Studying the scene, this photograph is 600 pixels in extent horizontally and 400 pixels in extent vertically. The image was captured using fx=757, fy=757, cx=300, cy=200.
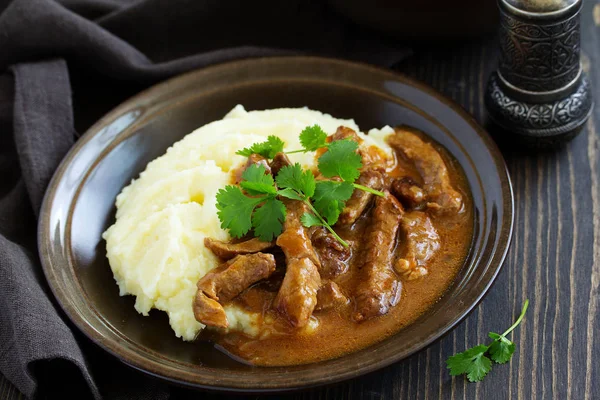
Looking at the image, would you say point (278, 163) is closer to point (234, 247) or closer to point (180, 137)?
point (234, 247)

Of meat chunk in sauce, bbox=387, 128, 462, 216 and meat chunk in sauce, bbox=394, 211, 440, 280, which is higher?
meat chunk in sauce, bbox=387, 128, 462, 216

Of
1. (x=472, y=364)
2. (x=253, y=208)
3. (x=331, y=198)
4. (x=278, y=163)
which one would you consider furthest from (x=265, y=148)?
(x=472, y=364)

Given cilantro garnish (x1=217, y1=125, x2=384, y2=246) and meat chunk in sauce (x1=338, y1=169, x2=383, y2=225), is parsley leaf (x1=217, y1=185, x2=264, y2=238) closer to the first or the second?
cilantro garnish (x1=217, y1=125, x2=384, y2=246)

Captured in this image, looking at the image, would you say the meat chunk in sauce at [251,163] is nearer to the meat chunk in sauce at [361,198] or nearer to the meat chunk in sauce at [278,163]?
the meat chunk in sauce at [278,163]

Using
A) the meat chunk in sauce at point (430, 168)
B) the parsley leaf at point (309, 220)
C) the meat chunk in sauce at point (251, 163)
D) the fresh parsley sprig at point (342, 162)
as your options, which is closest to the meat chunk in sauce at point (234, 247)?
the parsley leaf at point (309, 220)

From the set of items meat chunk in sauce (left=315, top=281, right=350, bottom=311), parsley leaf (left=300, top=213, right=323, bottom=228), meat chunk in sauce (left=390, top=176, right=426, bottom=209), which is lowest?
meat chunk in sauce (left=315, top=281, right=350, bottom=311)

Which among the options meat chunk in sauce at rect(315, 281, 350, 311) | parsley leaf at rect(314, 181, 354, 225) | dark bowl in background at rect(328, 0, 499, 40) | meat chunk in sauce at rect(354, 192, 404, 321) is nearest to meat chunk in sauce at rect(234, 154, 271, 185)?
parsley leaf at rect(314, 181, 354, 225)
